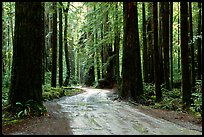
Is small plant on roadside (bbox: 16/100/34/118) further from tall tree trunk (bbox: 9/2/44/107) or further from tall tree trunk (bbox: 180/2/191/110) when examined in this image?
tall tree trunk (bbox: 180/2/191/110)

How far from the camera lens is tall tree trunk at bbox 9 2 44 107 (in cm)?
950

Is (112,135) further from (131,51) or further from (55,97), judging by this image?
(55,97)

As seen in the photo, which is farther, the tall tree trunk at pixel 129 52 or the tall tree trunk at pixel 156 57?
the tall tree trunk at pixel 129 52

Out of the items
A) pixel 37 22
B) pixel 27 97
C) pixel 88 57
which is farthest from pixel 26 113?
pixel 88 57

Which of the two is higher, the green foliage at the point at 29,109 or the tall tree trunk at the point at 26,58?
the tall tree trunk at the point at 26,58

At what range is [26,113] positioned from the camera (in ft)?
29.6

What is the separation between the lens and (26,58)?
9.56 m

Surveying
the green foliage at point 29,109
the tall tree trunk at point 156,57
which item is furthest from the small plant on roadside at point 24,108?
the tall tree trunk at point 156,57

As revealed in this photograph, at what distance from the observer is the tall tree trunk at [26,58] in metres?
9.50

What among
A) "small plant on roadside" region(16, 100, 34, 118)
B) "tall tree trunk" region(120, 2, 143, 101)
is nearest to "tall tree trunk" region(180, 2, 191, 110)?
"tall tree trunk" region(120, 2, 143, 101)

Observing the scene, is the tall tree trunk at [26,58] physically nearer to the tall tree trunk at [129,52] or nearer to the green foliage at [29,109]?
the green foliage at [29,109]

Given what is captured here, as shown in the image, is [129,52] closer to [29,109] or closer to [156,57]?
[156,57]

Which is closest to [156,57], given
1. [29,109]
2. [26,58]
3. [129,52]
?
[129,52]

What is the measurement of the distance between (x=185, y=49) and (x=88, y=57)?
22.8m
